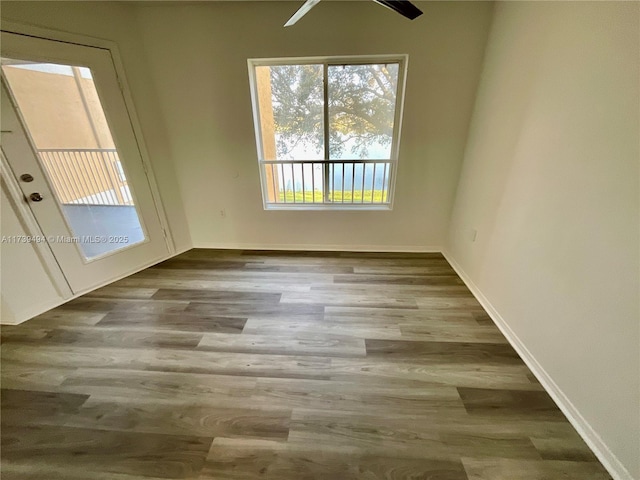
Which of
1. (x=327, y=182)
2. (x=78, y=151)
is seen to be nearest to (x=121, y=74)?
(x=78, y=151)

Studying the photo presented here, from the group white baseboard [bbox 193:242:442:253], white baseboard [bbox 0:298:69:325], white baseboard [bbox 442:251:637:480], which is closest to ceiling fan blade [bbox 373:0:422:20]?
white baseboard [bbox 442:251:637:480]

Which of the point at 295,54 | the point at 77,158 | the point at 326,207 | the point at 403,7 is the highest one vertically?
the point at 295,54

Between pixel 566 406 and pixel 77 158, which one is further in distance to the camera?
pixel 77 158

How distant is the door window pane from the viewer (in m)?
1.87

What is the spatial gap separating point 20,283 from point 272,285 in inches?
76.3

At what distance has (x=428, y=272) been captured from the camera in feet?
8.41

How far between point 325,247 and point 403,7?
2281 millimetres

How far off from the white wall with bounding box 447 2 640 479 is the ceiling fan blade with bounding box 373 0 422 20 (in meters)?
0.86

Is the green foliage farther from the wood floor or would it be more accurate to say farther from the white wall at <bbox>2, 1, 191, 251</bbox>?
the wood floor

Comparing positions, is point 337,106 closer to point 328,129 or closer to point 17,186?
point 328,129

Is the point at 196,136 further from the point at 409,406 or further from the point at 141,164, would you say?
the point at 409,406

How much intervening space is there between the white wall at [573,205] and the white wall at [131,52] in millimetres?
3113

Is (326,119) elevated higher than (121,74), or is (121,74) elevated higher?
(121,74)

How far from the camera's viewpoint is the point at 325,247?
10.1 ft
